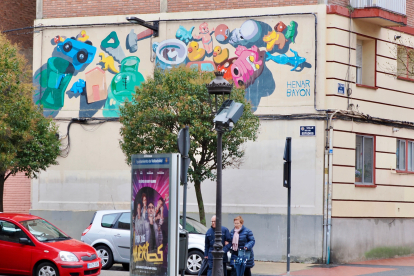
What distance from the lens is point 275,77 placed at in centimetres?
1845

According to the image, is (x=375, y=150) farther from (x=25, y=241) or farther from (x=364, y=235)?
(x=25, y=241)

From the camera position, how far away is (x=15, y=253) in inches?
490

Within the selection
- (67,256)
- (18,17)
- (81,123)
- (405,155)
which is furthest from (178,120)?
(18,17)

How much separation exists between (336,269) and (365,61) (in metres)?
7.04

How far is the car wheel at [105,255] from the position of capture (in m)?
15.2

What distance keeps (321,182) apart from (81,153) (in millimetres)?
8248

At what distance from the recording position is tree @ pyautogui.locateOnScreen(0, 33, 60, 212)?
52.9 ft

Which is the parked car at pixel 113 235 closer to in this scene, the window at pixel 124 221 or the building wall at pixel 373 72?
the window at pixel 124 221

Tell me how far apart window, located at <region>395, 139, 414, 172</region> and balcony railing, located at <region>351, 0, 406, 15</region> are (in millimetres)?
4417

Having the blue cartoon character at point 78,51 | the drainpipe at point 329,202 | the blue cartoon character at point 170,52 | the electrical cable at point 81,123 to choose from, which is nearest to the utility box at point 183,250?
the drainpipe at point 329,202

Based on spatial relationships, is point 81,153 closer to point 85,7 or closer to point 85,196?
point 85,196

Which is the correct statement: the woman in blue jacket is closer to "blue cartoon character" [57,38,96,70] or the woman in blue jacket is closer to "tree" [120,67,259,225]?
"tree" [120,67,259,225]

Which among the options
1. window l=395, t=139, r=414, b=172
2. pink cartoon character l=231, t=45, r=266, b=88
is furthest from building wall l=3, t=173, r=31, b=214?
window l=395, t=139, r=414, b=172

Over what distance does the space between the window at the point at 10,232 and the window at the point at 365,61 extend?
11.7m
